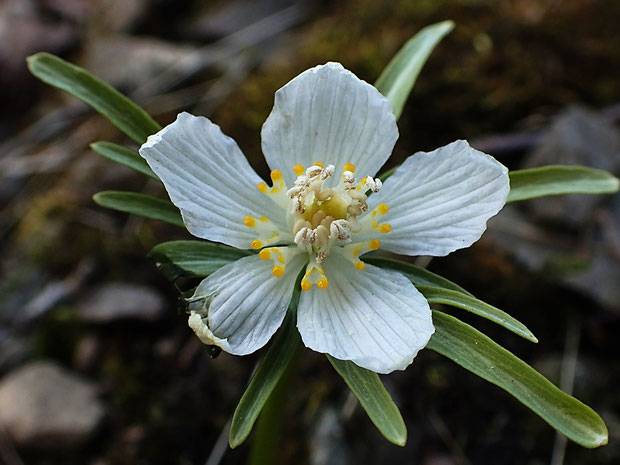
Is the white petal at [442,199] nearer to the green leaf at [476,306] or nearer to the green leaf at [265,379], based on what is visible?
the green leaf at [476,306]

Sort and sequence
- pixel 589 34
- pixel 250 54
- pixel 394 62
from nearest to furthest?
pixel 394 62, pixel 589 34, pixel 250 54

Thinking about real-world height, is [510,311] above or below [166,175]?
below

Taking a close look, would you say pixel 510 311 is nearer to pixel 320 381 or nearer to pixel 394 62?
pixel 320 381

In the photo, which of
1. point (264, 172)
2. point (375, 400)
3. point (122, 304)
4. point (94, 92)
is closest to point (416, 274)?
point (375, 400)

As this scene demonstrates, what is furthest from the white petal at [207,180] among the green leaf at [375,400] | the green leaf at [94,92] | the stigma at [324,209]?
the green leaf at [375,400]

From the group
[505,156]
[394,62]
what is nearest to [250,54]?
[505,156]
